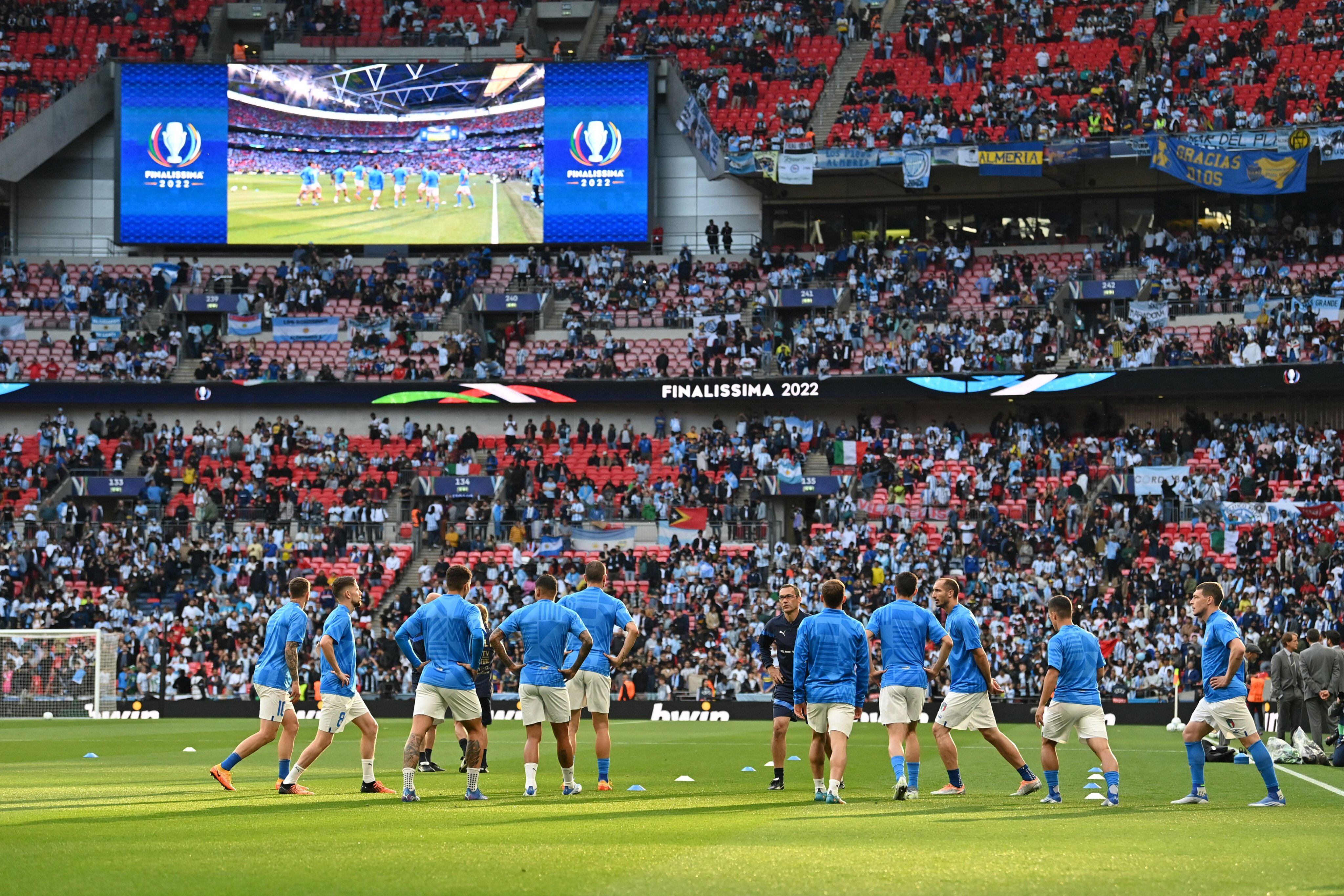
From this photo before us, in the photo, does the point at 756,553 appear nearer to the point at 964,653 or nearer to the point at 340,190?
the point at 340,190

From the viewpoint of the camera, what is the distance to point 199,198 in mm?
54719

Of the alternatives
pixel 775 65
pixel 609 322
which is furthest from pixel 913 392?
pixel 775 65

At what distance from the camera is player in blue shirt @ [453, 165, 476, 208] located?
180ft

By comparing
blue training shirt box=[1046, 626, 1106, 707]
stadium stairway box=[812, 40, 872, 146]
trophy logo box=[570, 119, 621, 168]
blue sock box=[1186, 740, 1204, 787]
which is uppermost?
stadium stairway box=[812, 40, 872, 146]

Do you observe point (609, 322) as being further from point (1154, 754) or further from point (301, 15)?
point (1154, 754)

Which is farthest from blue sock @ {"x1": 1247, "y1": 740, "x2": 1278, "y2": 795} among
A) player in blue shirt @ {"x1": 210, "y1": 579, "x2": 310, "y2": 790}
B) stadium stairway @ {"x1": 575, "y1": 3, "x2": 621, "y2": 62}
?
stadium stairway @ {"x1": 575, "y1": 3, "x2": 621, "y2": 62}

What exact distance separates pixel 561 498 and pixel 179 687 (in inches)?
486

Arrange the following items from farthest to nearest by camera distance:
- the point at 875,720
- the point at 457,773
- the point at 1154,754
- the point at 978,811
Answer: the point at 875,720, the point at 1154,754, the point at 457,773, the point at 978,811

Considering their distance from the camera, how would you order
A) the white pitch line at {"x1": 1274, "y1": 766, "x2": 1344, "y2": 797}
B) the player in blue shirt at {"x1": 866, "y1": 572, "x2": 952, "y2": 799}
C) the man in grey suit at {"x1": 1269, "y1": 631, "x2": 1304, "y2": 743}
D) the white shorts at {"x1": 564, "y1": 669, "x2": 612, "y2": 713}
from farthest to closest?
the man in grey suit at {"x1": 1269, "y1": 631, "x2": 1304, "y2": 743}, the white pitch line at {"x1": 1274, "y1": 766, "x2": 1344, "y2": 797}, the white shorts at {"x1": 564, "y1": 669, "x2": 612, "y2": 713}, the player in blue shirt at {"x1": 866, "y1": 572, "x2": 952, "y2": 799}

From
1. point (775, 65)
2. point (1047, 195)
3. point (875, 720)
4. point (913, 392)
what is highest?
point (775, 65)

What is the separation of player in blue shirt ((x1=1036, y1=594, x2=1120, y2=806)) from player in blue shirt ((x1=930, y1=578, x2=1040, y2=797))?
1.40ft

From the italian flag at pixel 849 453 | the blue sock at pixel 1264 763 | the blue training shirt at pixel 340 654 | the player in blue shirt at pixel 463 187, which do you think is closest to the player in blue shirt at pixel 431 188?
the player in blue shirt at pixel 463 187

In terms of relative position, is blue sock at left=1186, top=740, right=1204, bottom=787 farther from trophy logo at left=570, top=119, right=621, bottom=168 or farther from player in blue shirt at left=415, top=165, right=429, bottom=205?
player in blue shirt at left=415, top=165, right=429, bottom=205

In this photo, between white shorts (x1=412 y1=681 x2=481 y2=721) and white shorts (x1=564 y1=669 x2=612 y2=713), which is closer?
white shorts (x1=412 y1=681 x2=481 y2=721)
